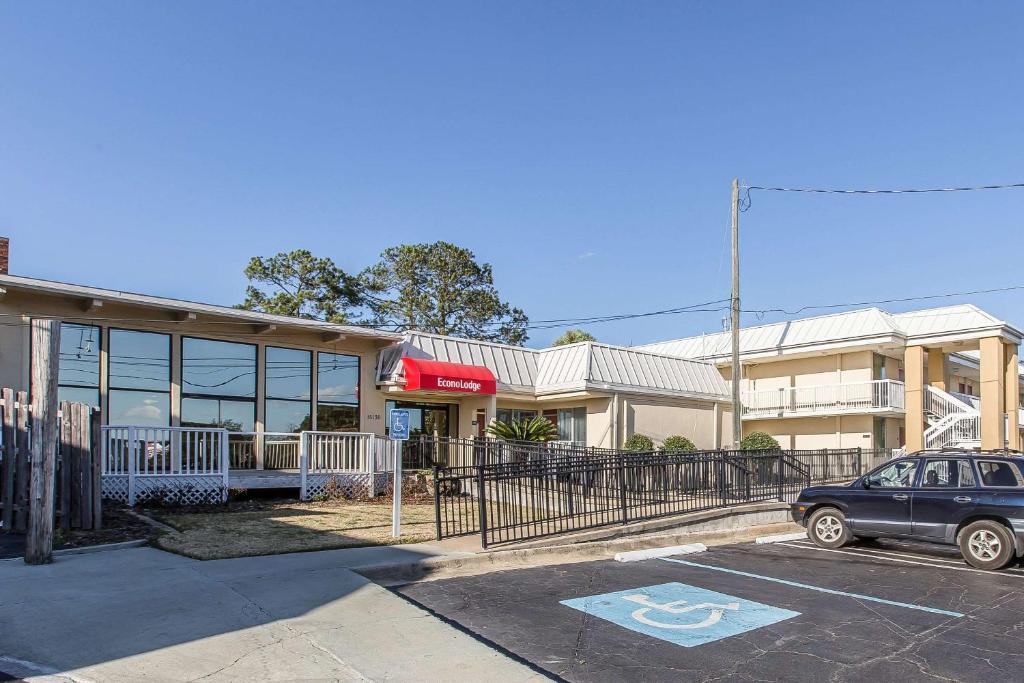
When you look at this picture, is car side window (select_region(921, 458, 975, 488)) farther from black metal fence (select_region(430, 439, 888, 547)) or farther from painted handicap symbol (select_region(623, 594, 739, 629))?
painted handicap symbol (select_region(623, 594, 739, 629))

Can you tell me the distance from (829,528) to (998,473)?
2.63 meters

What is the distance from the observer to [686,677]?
18.9 ft

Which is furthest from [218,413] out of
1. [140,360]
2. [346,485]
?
[346,485]

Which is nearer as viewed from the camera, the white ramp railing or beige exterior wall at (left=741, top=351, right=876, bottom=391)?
the white ramp railing

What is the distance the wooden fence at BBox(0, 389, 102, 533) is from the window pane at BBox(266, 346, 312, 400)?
23.5 ft

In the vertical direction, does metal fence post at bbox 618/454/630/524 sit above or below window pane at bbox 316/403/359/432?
below

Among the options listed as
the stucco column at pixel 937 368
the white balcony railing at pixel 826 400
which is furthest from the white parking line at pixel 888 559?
the stucco column at pixel 937 368

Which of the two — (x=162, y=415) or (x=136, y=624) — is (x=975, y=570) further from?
(x=162, y=415)

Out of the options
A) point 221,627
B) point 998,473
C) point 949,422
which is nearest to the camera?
point 221,627

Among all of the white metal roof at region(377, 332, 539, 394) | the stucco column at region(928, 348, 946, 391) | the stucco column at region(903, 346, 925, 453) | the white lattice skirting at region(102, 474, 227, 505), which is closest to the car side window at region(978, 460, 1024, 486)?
the white lattice skirting at region(102, 474, 227, 505)

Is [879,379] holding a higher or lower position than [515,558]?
higher

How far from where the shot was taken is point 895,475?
12016 mm

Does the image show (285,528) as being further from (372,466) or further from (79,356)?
(79,356)

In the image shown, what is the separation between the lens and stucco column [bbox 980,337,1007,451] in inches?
1050
